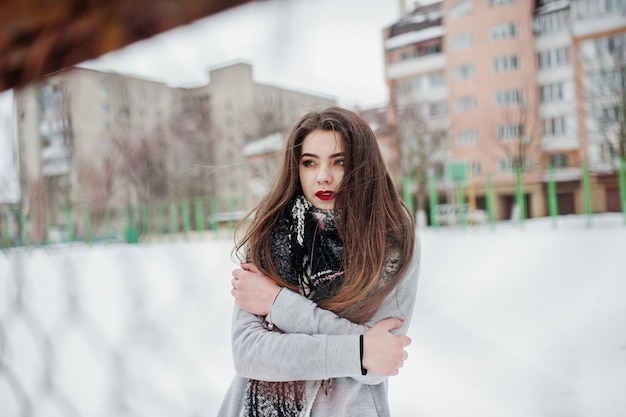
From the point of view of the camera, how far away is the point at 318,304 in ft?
1.33

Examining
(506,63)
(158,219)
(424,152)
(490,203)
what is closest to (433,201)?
(424,152)

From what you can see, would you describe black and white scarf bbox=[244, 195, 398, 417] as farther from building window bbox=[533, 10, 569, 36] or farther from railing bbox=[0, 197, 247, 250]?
building window bbox=[533, 10, 569, 36]

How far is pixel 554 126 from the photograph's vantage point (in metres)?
1.73

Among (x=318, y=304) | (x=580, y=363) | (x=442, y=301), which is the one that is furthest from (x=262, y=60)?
(x=442, y=301)

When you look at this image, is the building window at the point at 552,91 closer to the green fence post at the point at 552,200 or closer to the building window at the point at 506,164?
the building window at the point at 506,164

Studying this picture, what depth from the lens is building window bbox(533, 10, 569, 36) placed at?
0.74 meters

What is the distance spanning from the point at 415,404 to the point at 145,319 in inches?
33.2

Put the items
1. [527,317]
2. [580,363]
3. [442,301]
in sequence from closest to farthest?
[580,363]
[527,317]
[442,301]

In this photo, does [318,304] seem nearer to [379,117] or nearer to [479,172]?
[379,117]

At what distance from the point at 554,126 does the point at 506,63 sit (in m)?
0.73

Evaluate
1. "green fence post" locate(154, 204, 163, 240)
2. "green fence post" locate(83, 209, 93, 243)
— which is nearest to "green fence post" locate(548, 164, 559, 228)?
"green fence post" locate(154, 204, 163, 240)

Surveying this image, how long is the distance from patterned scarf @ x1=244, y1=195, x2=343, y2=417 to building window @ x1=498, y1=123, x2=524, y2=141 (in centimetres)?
130

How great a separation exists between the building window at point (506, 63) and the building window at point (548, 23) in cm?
10

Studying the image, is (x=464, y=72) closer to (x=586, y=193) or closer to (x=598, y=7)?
(x=586, y=193)
